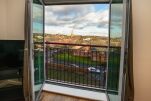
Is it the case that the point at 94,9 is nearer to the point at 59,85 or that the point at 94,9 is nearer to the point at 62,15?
the point at 62,15

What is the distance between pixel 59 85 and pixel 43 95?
52 centimetres

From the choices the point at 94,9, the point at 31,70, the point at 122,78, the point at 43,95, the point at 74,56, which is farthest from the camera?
the point at 74,56

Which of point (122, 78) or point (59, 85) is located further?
point (59, 85)

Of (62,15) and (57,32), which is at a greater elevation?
(62,15)

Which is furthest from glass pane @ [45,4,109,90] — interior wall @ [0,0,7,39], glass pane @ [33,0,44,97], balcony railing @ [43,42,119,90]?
interior wall @ [0,0,7,39]

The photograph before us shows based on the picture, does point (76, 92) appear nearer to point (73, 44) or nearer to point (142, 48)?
point (73, 44)

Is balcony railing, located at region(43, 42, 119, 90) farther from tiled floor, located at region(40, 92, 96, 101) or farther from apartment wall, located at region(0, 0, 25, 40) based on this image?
apartment wall, located at region(0, 0, 25, 40)

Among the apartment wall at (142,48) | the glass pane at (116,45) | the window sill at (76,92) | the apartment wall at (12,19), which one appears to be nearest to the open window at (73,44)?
the window sill at (76,92)

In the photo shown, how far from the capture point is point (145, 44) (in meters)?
2.54

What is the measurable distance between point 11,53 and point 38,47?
2.04 ft

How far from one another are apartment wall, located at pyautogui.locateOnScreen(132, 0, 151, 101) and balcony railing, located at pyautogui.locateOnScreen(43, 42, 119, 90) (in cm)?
103

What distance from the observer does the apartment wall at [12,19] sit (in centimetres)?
319

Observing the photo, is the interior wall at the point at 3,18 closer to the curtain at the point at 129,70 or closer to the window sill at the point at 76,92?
the window sill at the point at 76,92

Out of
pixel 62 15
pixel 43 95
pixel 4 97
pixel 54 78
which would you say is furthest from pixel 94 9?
pixel 4 97
